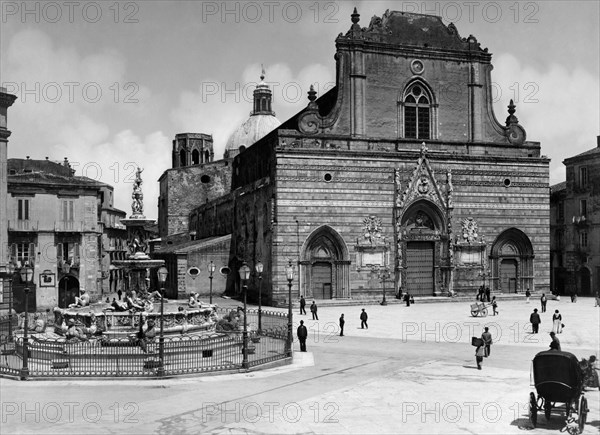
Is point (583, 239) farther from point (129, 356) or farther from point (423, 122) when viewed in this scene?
point (129, 356)

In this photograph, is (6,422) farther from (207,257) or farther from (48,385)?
(207,257)

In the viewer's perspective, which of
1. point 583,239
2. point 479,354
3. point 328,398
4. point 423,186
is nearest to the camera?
point 328,398

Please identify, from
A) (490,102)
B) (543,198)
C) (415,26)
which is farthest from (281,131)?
(543,198)

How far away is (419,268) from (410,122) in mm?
8872

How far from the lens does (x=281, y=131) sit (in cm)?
4162

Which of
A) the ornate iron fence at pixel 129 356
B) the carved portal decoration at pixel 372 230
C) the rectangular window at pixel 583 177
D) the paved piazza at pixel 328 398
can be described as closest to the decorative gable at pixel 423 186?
the carved portal decoration at pixel 372 230

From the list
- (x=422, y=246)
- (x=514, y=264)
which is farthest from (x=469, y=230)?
(x=514, y=264)

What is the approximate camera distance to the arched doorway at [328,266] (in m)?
42.0

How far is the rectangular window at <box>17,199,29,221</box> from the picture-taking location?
4362cm

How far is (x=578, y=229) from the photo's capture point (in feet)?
177

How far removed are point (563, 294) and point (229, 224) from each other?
25295 millimetres

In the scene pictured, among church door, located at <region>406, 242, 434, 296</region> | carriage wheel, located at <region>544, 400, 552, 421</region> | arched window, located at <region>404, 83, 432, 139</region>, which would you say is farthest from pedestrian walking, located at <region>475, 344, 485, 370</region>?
arched window, located at <region>404, 83, 432, 139</region>

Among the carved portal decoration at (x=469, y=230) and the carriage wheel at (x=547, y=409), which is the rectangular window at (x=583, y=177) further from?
the carriage wheel at (x=547, y=409)

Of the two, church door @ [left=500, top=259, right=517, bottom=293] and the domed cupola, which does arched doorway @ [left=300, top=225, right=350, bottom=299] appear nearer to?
church door @ [left=500, top=259, right=517, bottom=293]
